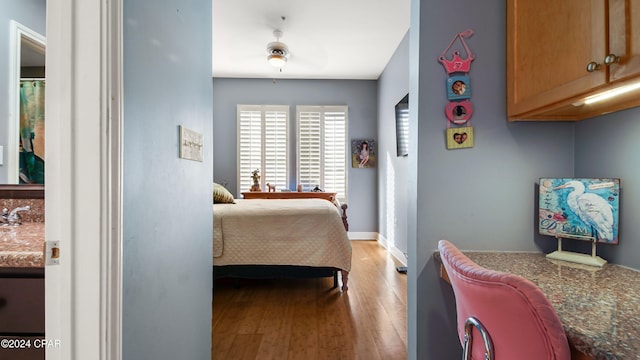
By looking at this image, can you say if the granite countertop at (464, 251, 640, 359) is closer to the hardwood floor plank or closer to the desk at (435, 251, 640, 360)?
the desk at (435, 251, 640, 360)

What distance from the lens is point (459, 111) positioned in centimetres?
133

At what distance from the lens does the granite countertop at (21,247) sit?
799 millimetres

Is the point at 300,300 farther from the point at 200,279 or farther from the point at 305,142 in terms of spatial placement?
the point at 305,142

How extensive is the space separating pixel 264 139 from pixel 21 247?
445 cm

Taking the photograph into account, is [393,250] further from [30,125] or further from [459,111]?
[30,125]

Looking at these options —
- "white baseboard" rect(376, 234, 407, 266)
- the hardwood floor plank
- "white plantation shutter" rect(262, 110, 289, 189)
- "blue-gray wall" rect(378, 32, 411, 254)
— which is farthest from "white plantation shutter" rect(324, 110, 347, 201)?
the hardwood floor plank

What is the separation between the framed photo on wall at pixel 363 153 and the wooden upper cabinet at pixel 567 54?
3.93 m

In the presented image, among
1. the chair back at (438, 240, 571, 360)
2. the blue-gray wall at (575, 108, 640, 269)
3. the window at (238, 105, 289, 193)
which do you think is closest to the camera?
the chair back at (438, 240, 571, 360)

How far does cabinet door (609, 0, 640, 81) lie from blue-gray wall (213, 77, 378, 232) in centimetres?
446

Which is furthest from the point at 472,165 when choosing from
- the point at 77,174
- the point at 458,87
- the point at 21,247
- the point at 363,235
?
the point at 363,235

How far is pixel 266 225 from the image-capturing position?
2746mm

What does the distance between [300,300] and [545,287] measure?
2122 millimetres

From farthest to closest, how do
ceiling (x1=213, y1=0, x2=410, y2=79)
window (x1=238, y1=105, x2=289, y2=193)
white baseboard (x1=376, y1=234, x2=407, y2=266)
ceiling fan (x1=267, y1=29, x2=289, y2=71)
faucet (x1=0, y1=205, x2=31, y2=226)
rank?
window (x1=238, y1=105, x2=289, y2=193)
white baseboard (x1=376, y1=234, x2=407, y2=266)
ceiling fan (x1=267, y1=29, x2=289, y2=71)
ceiling (x1=213, y1=0, x2=410, y2=79)
faucet (x1=0, y1=205, x2=31, y2=226)

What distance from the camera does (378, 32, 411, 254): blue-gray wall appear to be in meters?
3.81
